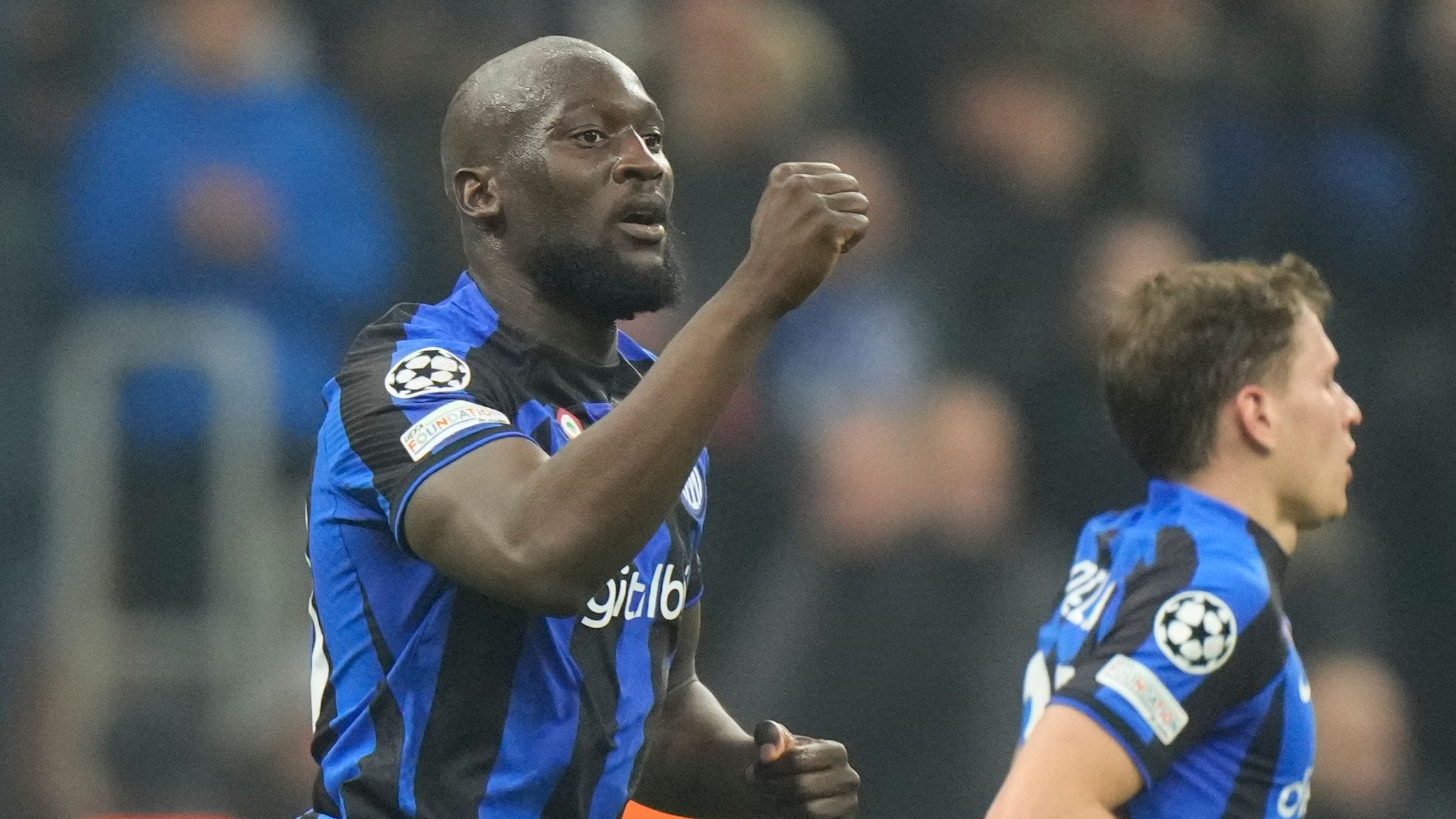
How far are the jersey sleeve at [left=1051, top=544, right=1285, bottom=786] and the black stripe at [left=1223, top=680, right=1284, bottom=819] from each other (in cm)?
5

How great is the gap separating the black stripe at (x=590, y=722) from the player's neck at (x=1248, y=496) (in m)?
1.20

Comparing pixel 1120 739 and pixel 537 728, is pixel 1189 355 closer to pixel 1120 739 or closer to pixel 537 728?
pixel 1120 739

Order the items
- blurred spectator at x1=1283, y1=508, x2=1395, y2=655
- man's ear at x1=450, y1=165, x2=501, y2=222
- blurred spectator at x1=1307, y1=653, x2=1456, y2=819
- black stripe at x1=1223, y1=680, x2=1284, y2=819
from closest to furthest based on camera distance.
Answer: man's ear at x1=450, y1=165, x2=501, y2=222 < black stripe at x1=1223, y1=680, x2=1284, y2=819 < blurred spectator at x1=1307, y1=653, x2=1456, y2=819 < blurred spectator at x1=1283, y1=508, x2=1395, y2=655

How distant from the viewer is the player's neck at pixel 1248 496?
3428 millimetres

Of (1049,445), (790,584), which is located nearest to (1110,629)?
(790,584)

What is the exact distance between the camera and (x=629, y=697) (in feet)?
9.14

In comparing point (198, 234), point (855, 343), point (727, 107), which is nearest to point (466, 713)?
point (198, 234)

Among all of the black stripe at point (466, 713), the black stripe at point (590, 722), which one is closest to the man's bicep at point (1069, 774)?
the black stripe at point (590, 722)

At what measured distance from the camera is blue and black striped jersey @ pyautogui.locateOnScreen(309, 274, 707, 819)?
260cm

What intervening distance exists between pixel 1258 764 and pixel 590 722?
1138 mm

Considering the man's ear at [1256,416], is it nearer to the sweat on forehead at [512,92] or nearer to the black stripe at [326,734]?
the sweat on forehead at [512,92]

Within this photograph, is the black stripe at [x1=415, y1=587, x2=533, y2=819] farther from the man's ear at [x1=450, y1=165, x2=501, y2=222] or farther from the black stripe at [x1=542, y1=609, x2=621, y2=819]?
the man's ear at [x1=450, y1=165, x2=501, y2=222]

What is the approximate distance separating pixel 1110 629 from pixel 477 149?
48.6 inches

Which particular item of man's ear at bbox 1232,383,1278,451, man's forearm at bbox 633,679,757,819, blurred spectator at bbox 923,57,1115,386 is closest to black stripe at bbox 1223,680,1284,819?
man's ear at bbox 1232,383,1278,451
